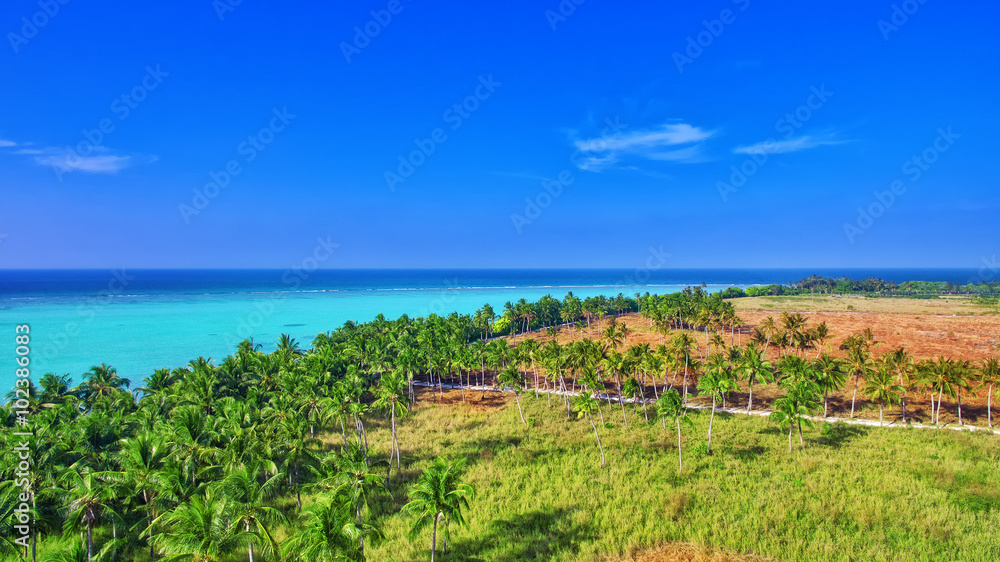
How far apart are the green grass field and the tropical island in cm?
18

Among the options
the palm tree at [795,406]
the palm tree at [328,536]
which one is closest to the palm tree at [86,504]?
the palm tree at [328,536]

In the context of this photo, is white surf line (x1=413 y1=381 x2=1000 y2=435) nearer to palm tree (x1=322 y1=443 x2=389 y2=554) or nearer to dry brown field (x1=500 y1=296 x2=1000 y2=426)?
dry brown field (x1=500 y1=296 x2=1000 y2=426)

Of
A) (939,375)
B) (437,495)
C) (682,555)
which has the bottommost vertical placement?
(682,555)

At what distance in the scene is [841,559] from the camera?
88.1 ft

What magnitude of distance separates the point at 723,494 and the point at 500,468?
61.5 feet

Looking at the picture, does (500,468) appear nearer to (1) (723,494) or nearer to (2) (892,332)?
(1) (723,494)

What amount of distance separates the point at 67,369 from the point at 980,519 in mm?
122614

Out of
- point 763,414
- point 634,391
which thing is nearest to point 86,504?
point 634,391

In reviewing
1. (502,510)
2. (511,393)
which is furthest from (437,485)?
(511,393)

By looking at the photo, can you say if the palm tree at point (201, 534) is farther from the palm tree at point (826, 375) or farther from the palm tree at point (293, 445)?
the palm tree at point (826, 375)

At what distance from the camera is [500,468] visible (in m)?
41.5

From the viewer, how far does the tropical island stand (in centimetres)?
2661

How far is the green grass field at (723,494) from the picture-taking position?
2884 cm

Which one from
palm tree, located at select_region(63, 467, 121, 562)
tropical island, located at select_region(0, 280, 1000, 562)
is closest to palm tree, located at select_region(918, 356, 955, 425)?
tropical island, located at select_region(0, 280, 1000, 562)
